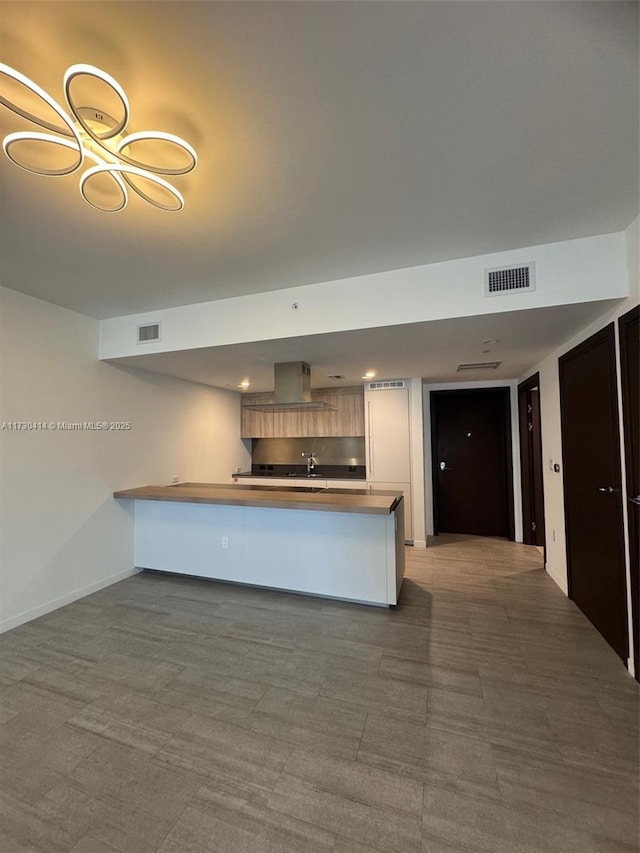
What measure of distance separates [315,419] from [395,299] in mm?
3221

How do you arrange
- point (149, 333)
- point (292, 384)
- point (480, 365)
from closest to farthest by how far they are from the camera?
point (149, 333) → point (292, 384) → point (480, 365)

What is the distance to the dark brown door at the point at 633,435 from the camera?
1.99 metres

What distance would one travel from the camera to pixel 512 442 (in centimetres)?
480

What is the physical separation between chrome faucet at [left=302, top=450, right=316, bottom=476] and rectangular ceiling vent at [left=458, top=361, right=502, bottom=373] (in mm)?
2652

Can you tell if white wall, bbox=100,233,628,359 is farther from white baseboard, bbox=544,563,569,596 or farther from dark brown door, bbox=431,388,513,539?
dark brown door, bbox=431,388,513,539

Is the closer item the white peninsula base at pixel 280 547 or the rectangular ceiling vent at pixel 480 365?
the white peninsula base at pixel 280 547

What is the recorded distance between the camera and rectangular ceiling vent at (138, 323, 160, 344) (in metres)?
3.18

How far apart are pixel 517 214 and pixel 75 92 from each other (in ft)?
6.76

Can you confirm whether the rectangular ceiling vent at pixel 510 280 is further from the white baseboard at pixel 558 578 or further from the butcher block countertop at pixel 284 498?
the white baseboard at pixel 558 578

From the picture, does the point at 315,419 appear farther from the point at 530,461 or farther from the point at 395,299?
the point at 395,299

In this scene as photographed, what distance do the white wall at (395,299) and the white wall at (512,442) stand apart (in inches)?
113

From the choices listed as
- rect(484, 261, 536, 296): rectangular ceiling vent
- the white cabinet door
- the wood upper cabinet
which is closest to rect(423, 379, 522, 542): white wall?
the white cabinet door

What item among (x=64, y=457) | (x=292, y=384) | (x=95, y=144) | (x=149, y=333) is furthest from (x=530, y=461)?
(x=64, y=457)

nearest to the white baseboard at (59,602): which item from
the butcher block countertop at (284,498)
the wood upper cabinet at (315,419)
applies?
A: the butcher block countertop at (284,498)
